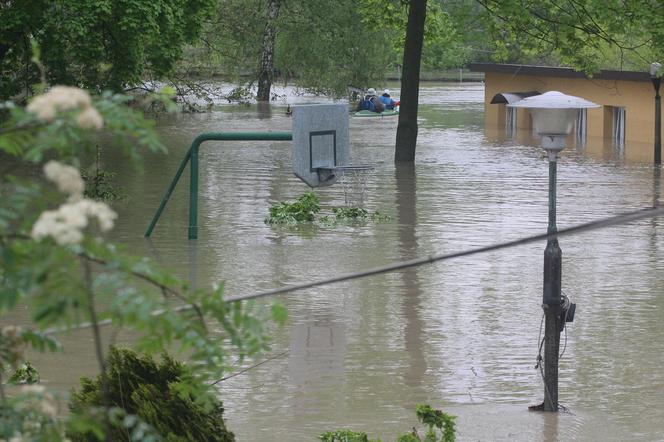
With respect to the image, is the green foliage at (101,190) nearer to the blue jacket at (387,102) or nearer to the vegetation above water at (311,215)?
the vegetation above water at (311,215)

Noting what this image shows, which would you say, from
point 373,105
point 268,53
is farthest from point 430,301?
point 268,53

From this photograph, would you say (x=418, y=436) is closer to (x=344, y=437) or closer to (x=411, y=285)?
(x=344, y=437)

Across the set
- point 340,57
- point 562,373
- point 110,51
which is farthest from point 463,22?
point 340,57

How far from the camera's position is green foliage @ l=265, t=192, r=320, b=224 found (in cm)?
1773

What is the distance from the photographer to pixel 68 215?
2869mm

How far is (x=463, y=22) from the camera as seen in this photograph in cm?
2858

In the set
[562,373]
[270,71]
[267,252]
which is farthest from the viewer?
[270,71]

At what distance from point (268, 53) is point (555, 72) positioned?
718 inches

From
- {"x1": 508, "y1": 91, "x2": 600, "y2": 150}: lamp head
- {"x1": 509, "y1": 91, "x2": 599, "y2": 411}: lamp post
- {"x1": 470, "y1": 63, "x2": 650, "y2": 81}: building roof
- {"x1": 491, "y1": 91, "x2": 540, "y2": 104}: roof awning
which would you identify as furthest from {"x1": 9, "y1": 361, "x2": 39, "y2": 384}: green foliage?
{"x1": 491, "y1": 91, "x2": 540, "y2": 104}: roof awning

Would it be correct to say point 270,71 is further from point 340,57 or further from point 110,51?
point 110,51

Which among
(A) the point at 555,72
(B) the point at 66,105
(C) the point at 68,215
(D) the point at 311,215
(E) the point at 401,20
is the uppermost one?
(E) the point at 401,20

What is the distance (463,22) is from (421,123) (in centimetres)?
1385

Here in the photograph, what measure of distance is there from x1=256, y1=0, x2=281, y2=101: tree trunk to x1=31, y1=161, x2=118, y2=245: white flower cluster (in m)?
47.5

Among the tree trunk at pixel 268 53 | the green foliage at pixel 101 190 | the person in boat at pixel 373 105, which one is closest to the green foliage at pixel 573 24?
the green foliage at pixel 101 190
